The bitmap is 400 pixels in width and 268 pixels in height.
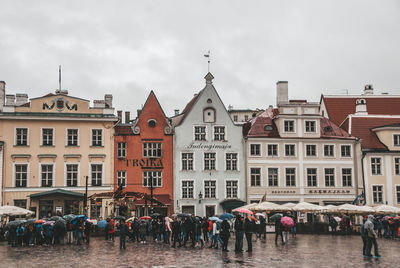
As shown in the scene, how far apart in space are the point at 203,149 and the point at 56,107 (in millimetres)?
13555

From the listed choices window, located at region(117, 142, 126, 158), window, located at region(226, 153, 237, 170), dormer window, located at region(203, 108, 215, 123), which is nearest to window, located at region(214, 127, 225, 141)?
dormer window, located at region(203, 108, 215, 123)

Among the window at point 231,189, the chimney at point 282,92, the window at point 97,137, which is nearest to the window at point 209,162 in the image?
the window at point 231,189

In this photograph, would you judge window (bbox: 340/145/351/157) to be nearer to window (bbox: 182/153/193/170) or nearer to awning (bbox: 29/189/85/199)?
window (bbox: 182/153/193/170)

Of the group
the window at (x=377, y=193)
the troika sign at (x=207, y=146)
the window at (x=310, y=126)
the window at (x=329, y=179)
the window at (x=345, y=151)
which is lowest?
the window at (x=377, y=193)

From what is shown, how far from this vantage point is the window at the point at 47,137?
4544 cm

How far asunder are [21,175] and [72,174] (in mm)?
4202

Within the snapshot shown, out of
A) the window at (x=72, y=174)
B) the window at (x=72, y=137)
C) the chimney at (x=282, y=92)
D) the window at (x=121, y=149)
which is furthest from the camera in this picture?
the chimney at (x=282, y=92)

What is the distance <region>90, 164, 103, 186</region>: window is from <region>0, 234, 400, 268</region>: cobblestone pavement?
19865mm

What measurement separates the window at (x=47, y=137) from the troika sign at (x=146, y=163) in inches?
271

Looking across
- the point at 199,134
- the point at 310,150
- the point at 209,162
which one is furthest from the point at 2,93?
the point at 310,150

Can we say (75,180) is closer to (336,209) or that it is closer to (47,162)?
(47,162)

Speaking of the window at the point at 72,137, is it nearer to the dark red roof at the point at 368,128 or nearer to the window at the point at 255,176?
the window at the point at 255,176

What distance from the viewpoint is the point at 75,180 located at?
1788 inches

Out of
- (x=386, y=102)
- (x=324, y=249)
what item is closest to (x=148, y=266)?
(x=324, y=249)
